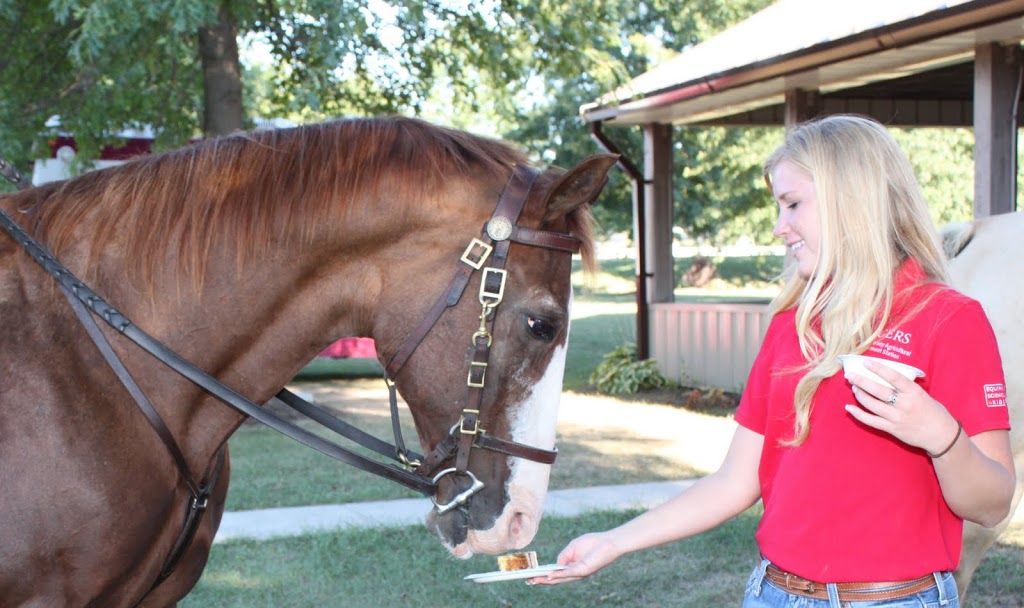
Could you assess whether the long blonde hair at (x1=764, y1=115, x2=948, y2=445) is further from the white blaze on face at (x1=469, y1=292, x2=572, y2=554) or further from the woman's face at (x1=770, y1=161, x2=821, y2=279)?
the white blaze on face at (x1=469, y1=292, x2=572, y2=554)

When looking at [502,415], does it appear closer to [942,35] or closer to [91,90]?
[942,35]

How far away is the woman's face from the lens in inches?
78.0

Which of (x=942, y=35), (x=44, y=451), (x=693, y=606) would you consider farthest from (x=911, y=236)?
(x=942, y=35)

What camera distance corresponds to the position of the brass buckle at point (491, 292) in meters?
2.29

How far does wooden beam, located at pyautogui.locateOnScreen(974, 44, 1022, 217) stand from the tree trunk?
685cm

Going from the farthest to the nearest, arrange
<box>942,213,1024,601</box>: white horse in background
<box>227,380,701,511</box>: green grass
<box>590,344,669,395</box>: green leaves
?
<box>590,344,669,395</box>: green leaves
<box>227,380,701,511</box>: green grass
<box>942,213,1024,601</box>: white horse in background

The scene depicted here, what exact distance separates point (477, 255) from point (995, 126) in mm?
6700

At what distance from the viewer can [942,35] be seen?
24.8 feet

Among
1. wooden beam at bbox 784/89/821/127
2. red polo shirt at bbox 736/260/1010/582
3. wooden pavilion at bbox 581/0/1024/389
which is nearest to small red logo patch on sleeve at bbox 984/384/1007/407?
red polo shirt at bbox 736/260/1010/582

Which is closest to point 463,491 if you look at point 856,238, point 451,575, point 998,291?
point 856,238

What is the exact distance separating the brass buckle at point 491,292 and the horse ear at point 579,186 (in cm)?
19

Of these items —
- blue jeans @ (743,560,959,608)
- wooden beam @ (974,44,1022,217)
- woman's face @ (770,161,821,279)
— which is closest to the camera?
blue jeans @ (743,560,959,608)

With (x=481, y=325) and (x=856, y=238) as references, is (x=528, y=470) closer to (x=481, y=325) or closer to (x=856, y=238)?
(x=481, y=325)

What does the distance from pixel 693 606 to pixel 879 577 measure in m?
2.86
